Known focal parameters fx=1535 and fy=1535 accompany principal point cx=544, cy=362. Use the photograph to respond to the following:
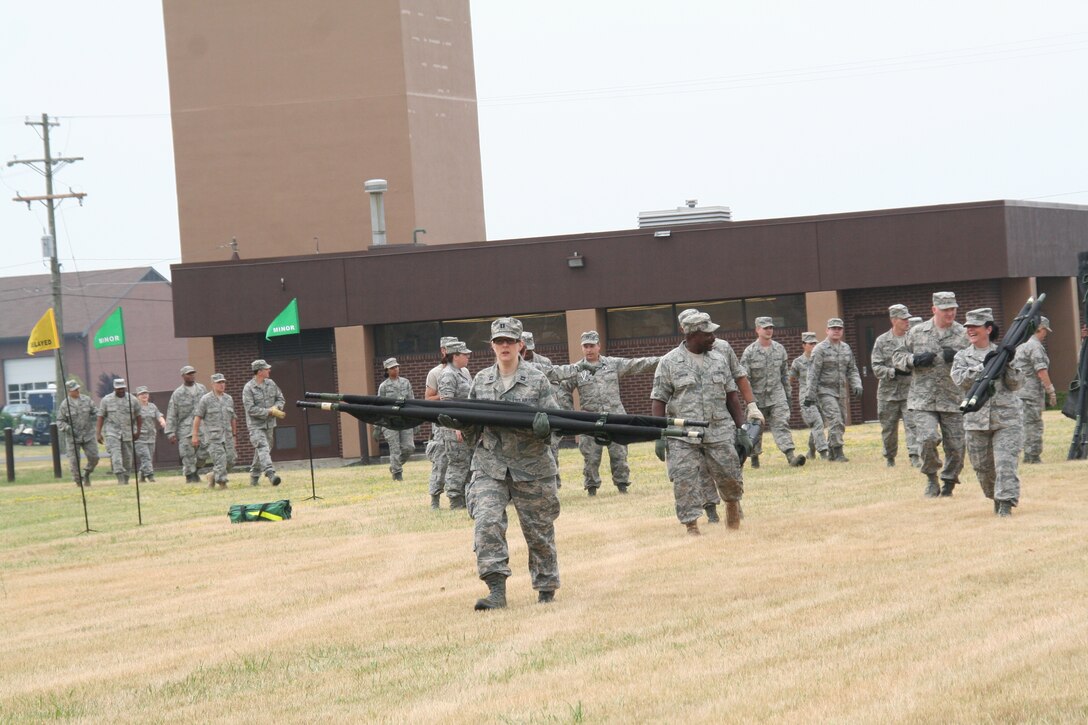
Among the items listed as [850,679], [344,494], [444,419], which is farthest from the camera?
[344,494]

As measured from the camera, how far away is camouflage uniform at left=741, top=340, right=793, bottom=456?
2214 cm

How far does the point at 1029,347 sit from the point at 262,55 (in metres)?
35.0

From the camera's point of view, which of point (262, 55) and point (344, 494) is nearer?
point (344, 494)

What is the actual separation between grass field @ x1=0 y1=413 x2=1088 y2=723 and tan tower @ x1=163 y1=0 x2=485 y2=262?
31.7 metres

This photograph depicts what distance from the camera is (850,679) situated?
7.50 meters

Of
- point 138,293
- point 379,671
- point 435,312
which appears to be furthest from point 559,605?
point 138,293

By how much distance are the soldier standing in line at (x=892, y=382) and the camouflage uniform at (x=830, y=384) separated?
5.62 ft

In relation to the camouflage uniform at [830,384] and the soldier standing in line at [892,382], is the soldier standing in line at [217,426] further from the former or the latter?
the soldier standing in line at [892,382]

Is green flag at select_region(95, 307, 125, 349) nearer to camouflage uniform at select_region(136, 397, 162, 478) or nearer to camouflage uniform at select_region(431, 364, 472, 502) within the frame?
camouflage uniform at select_region(136, 397, 162, 478)

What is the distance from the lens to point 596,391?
1878 cm

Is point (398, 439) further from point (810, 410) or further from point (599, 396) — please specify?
point (599, 396)

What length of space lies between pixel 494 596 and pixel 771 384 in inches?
478

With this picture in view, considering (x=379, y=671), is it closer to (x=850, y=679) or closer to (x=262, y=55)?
(x=850, y=679)

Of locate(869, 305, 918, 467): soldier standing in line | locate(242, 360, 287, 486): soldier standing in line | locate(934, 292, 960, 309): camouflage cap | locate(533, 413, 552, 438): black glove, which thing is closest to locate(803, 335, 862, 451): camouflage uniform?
locate(869, 305, 918, 467): soldier standing in line
